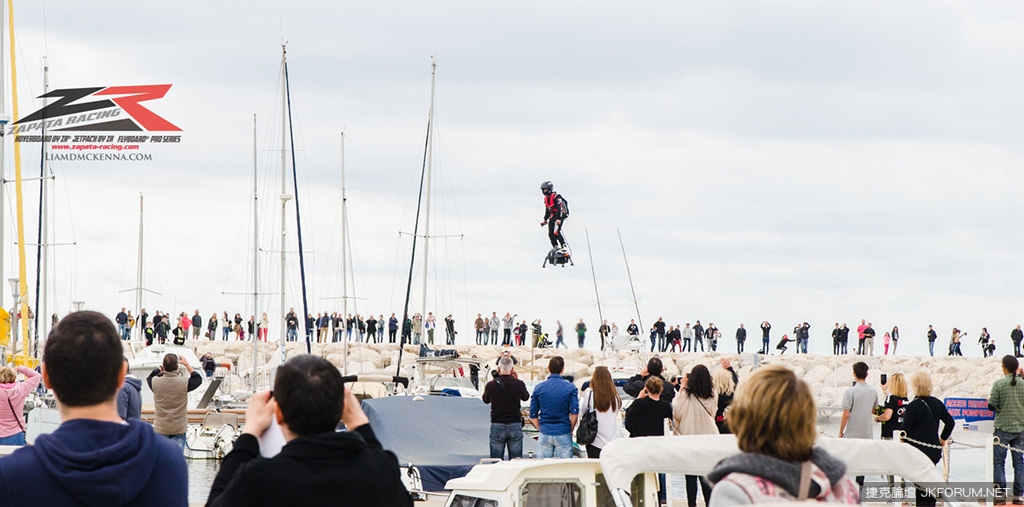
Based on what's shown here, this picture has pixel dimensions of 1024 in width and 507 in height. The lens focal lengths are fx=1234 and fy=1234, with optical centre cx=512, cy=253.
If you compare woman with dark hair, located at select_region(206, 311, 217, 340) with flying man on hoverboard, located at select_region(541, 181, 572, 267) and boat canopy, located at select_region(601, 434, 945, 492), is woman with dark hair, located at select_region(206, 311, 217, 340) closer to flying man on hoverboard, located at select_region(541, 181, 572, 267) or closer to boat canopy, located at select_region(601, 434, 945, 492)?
flying man on hoverboard, located at select_region(541, 181, 572, 267)

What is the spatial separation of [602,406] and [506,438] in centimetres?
250

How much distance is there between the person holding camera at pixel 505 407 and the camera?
15.6 m

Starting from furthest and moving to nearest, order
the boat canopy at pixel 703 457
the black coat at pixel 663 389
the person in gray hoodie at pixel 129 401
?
1. the black coat at pixel 663 389
2. the person in gray hoodie at pixel 129 401
3. the boat canopy at pixel 703 457

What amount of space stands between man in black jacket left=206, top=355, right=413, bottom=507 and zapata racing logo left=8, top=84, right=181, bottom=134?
3353 centimetres

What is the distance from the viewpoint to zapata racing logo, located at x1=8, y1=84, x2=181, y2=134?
3684 centimetres

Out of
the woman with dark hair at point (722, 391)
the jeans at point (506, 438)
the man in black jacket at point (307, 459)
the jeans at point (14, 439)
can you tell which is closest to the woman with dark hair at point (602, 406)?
the woman with dark hair at point (722, 391)

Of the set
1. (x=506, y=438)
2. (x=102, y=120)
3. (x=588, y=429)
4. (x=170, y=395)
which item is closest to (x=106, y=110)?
(x=102, y=120)

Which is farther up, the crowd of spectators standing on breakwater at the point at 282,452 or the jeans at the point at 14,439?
the crowd of spectators standing on breakwater at the point at 282,452

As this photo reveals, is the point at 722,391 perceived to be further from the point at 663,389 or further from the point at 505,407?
the point at 505,407

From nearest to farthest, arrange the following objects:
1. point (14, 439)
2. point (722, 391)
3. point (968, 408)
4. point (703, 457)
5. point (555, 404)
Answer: point (703, 457) → point (722, 391) → point (555, 404) → point (14, 439) → point (968, 408)

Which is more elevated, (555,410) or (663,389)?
(663,389)

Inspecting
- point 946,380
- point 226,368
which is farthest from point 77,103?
point 946,380

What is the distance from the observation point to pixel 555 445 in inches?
574

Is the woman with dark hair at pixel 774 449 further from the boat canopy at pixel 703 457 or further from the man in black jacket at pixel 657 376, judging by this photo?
the man in black jacket at pixel 657 376
